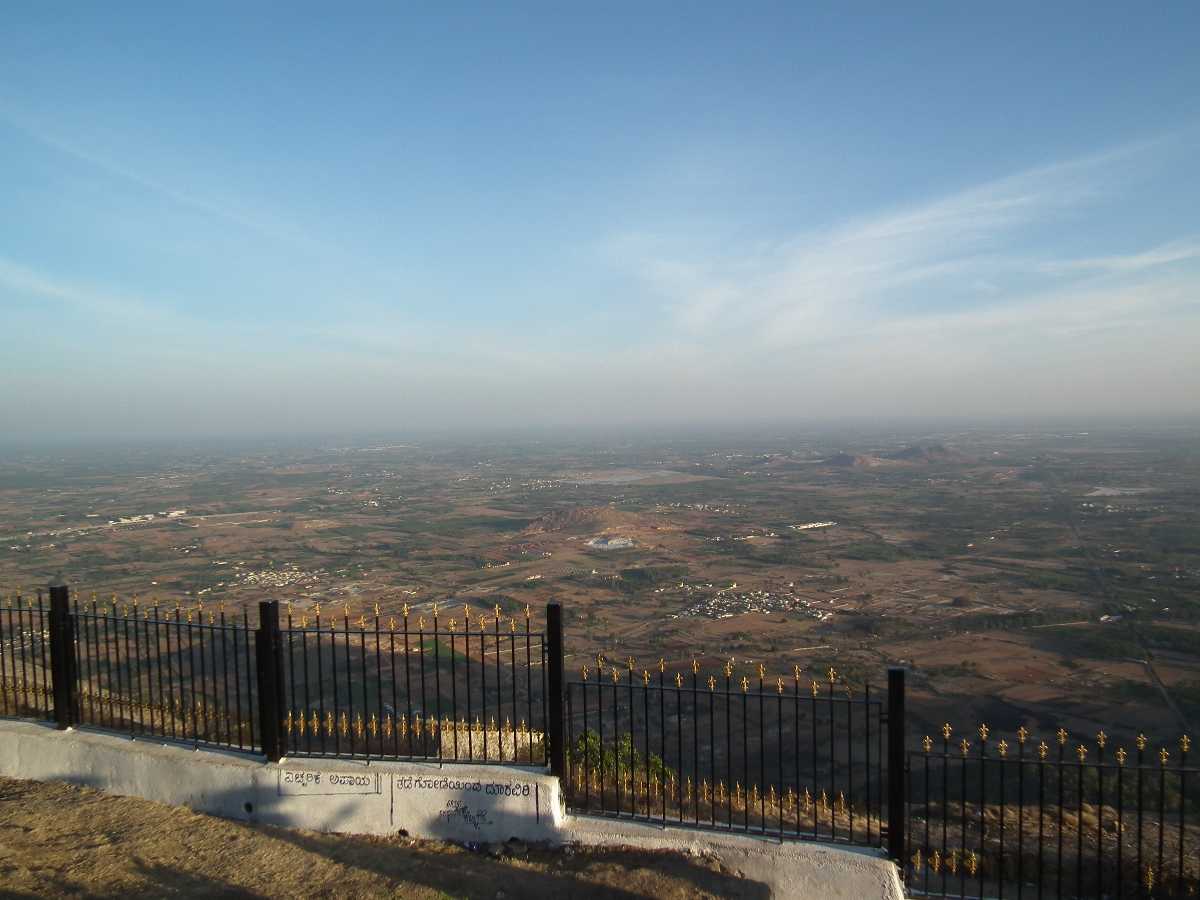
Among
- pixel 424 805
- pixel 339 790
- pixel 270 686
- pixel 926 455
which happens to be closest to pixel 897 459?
pixel 926 455

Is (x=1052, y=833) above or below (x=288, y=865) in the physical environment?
below

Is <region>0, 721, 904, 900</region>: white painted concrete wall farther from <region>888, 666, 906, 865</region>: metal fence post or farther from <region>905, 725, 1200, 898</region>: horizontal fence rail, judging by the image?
<region>905, 725, 1200, 898</region>: horizontal fence rail

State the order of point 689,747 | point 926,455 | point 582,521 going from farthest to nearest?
point 926,455 < point 582,521 < point 689,747

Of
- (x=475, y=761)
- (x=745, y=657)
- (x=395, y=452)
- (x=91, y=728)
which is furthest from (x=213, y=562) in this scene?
(x=395, y=452)

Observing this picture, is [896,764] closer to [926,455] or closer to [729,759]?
[729,759]

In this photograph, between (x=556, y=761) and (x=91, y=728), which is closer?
(x=556, y=761)

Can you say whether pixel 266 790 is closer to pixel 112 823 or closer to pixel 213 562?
pixel 112 823

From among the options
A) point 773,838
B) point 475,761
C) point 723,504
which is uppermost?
point 475,761

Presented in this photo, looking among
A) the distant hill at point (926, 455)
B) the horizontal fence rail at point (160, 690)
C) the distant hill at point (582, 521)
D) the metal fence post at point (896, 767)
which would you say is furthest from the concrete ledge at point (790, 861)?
the distant hill at point (926, 455)
